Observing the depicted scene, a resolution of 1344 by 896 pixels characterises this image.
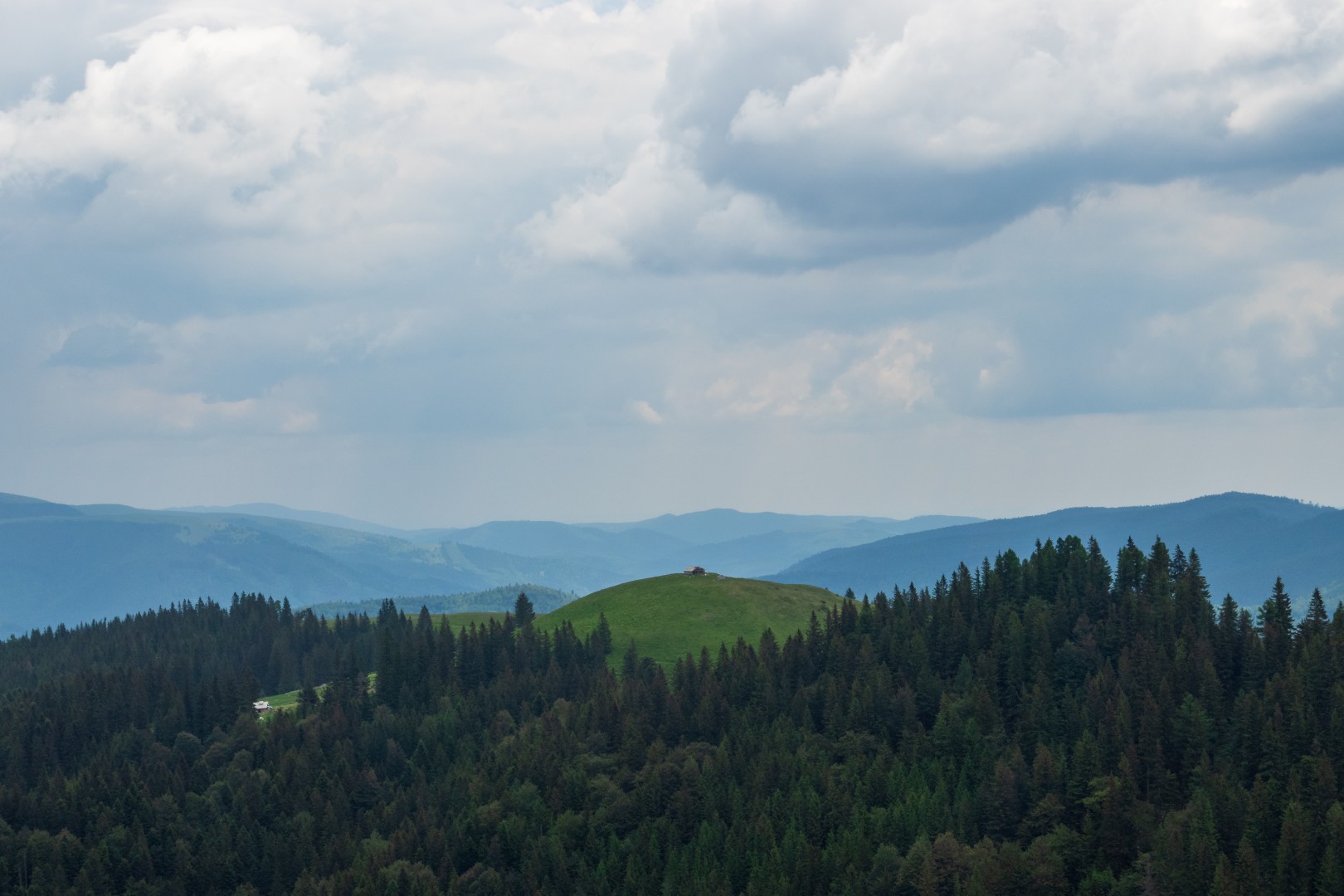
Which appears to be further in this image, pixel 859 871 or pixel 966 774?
pixel 966 774

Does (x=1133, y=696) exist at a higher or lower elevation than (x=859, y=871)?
higher

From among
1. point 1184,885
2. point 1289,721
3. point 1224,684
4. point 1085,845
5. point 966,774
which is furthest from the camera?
point 1224,684

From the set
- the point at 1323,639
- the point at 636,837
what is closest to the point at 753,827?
the point at 636,837

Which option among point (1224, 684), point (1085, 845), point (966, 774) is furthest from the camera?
point (1224, 684)

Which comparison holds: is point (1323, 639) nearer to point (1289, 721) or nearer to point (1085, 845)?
point (1289, 721)

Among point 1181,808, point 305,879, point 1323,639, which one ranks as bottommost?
point 305,879

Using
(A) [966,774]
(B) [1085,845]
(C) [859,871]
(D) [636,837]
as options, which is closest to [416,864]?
(D) [636,837]

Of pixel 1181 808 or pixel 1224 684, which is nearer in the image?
pixel 1181 808

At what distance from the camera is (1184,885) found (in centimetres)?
13775

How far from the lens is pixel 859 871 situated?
158250 mm

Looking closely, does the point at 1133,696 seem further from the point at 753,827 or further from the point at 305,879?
the point at 305,879

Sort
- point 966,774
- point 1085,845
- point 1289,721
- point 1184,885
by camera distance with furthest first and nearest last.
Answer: point 966,774
point 1289,721
point 1085,845
point 1184,885

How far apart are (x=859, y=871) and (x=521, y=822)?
184 ft

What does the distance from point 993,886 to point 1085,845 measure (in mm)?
15388
